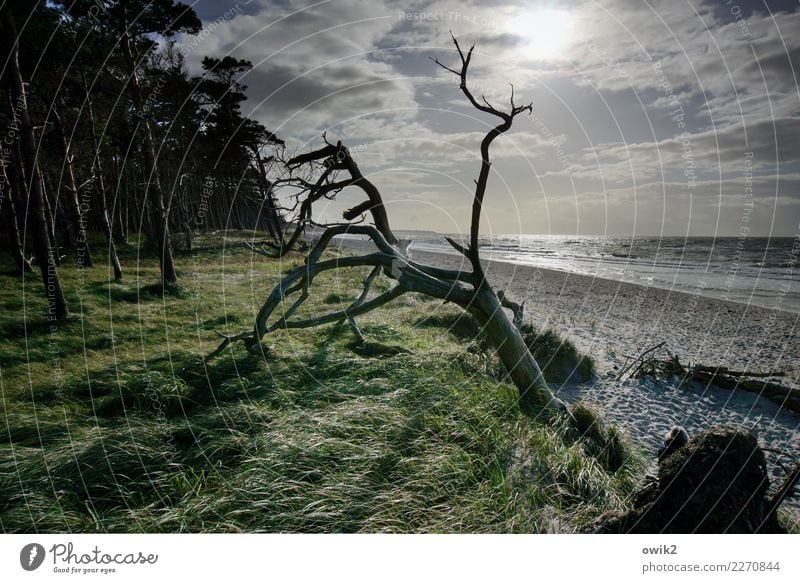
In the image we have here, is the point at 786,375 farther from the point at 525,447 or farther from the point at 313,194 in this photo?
the point at 313,194

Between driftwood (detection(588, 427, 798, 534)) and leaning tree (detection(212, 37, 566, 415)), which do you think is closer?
driftwood (detection(588, 427, 798, 534))

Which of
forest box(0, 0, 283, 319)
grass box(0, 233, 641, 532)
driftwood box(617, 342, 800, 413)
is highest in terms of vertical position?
forest box(0, 0, 283, 319)

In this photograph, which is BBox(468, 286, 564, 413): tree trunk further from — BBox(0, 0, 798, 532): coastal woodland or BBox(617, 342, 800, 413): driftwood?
BBox(617, 342, 800, 413): driftwood

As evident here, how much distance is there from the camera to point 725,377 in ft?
22.1

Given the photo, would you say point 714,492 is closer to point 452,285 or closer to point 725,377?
point 452,285

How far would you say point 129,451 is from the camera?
3.19 meters

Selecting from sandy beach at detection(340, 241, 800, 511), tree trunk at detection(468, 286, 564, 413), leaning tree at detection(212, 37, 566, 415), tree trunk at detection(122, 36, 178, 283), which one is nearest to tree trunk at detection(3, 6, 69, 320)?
tree trunk at detection(122, 36, 178, 283)

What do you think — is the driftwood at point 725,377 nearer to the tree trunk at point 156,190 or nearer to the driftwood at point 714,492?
the driftwood at point 714,492

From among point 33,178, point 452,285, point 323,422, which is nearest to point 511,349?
point 452,285

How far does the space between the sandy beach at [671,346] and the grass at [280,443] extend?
180 centimetres

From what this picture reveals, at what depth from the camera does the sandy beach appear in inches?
215

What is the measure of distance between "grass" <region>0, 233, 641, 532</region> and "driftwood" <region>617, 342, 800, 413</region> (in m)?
3.43

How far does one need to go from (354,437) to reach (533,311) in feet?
38.1
